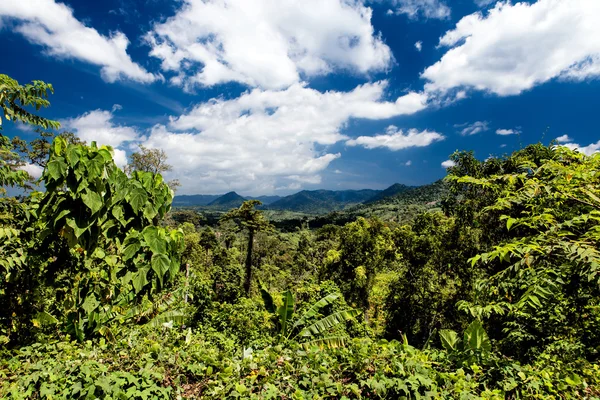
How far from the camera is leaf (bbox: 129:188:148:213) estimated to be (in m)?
2.23

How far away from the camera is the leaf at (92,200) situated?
2.02 metres

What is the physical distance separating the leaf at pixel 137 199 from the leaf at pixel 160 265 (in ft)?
1.29

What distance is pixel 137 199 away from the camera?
225 centimetres

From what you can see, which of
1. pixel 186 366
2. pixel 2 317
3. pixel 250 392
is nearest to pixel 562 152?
pixel 250 392

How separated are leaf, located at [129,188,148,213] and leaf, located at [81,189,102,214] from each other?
20cm

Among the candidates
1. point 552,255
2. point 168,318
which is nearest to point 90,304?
point 552,255

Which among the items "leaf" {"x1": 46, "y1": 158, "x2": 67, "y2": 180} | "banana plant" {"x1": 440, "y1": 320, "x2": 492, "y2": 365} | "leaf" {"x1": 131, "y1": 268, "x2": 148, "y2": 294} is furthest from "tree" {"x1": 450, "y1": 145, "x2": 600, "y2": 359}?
"leaf" {"x1": 46, "y1": 158, "x2": 67, "y2": 180}

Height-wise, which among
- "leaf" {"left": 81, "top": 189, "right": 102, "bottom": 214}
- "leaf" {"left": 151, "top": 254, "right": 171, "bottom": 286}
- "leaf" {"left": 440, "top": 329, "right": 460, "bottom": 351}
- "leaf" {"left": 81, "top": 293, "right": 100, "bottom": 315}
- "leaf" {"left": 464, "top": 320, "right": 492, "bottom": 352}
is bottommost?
"leaf" {"left": 440, "top": 329, "right": 460, "bottom": 351}

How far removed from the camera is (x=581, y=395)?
3.35 metres

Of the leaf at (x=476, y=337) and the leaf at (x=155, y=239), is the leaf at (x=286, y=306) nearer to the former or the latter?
the leaf at (x=476, y=337)

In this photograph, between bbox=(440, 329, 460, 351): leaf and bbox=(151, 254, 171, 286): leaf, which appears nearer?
bbox=(151, 254, 171, 286): leaf

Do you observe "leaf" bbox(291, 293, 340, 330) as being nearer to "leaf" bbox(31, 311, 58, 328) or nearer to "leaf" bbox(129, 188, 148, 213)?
"leaf" bbox(31, 311, 58, 328)

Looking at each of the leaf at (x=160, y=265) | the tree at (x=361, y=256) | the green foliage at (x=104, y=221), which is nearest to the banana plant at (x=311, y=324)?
the green foliage at (x=104, y=221)

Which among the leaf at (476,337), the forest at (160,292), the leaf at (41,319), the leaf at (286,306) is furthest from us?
the leaf at (286,306)
